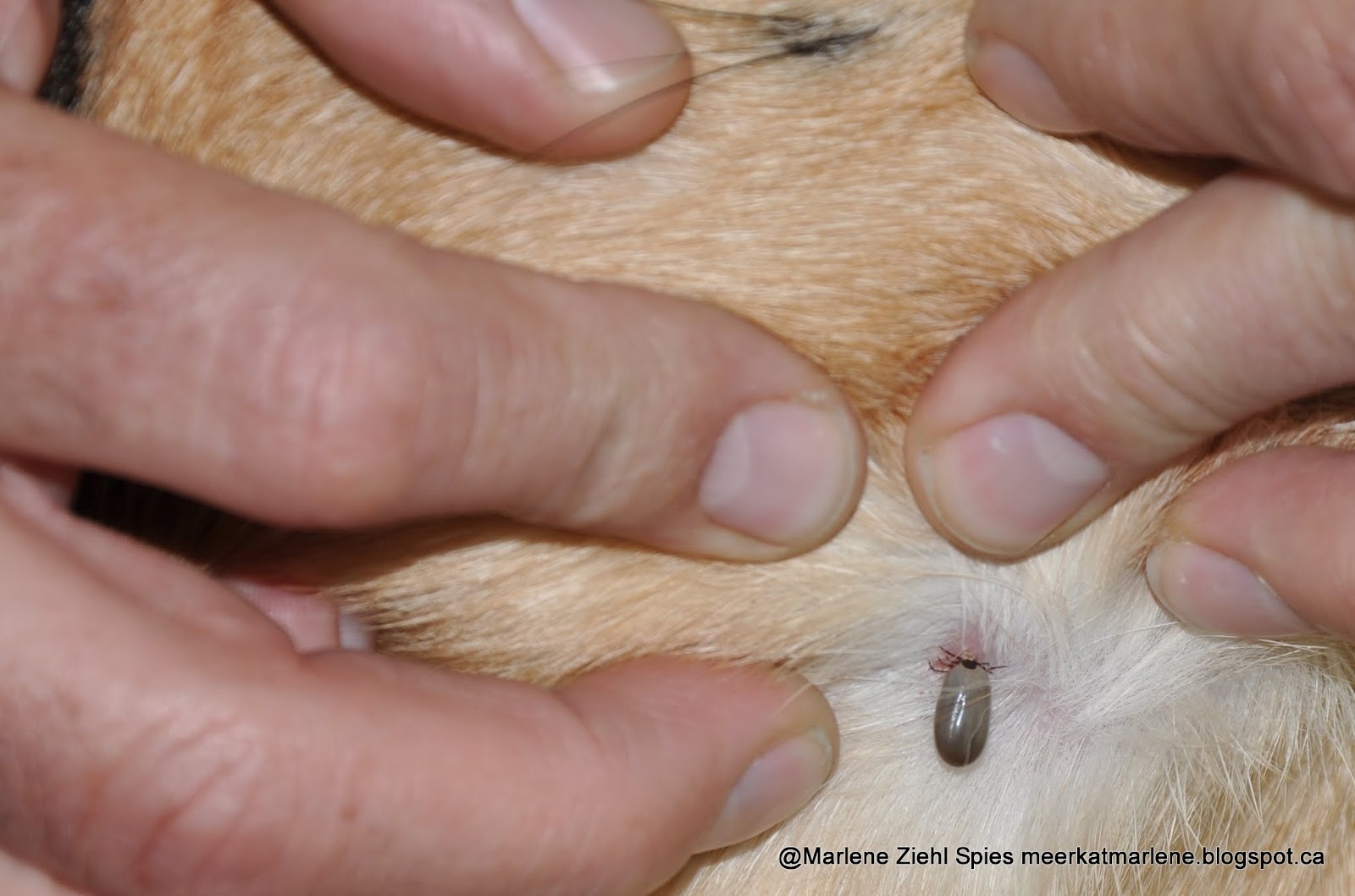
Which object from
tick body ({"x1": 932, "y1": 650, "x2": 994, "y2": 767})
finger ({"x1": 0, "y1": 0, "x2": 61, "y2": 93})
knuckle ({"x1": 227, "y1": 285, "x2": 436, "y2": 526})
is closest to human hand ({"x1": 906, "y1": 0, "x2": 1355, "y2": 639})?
tick body ({"x1": 932, "y1": 650, "x2": 994, "y2": 767})

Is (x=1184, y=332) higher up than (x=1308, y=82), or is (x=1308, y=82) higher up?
(x=1308, y=82)

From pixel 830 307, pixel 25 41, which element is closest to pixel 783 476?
pixel 830 307

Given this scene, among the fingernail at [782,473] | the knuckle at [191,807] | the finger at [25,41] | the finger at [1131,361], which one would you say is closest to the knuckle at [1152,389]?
the finger at [1131,361]

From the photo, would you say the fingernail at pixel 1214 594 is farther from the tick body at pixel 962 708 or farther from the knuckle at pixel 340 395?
the knuckle at pixel 340 395

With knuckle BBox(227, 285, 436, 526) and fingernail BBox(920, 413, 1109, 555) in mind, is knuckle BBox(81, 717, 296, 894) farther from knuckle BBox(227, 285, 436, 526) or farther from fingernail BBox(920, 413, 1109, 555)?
fingernail BBox(920, 413, 1109, 555)

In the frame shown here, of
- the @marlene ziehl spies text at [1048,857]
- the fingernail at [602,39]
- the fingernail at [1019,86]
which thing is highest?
the fingernail at [602,39]

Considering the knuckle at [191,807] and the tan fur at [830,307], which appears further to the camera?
the tan fur at [830,307]

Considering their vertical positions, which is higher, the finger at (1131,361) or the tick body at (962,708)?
the finger at (1131,361)

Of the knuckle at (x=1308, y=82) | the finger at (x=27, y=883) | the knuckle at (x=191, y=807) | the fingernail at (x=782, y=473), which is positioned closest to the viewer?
the knuckle at (x=1308, y=82)

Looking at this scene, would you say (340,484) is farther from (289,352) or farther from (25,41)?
(25,41)
